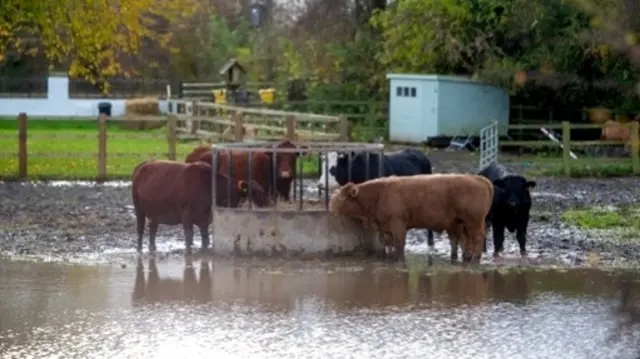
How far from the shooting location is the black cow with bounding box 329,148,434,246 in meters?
18.4

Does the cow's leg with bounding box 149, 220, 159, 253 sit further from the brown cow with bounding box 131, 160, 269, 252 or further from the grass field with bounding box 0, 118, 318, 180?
the grass field with bounding box 0, 118, 318, 180

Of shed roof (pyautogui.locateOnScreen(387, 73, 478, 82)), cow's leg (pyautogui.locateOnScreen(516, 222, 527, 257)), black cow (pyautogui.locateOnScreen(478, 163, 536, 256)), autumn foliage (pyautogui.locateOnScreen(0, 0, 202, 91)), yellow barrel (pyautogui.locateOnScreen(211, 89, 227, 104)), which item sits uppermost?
autumn foliage (pyautogui.locateOnScreen(0, 0, 202, 91))

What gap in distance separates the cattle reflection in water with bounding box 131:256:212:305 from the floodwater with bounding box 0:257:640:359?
21 millimetres

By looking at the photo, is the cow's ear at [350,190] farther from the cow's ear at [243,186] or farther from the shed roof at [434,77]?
the shed roof at [434,77]

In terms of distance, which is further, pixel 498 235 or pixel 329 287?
pixel 498 235

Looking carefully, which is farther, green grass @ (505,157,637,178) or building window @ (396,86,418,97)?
building window @ (396,86,418,97)

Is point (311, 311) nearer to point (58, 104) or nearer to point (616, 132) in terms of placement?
point (616, 132)

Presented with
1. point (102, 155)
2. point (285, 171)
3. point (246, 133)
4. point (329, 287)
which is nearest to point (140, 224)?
point (285, 171)

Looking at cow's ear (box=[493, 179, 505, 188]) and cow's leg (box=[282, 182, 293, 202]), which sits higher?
cow's ear (box=[493, 179, 505, 188])

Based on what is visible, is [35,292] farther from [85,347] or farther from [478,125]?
[478,125]

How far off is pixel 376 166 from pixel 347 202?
2.94 meters

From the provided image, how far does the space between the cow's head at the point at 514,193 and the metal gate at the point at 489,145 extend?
1382cm

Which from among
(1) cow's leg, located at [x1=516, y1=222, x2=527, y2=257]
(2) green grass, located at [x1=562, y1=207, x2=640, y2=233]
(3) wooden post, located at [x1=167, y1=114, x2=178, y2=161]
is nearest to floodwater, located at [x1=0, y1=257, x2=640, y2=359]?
(1) cow's leg, located at [x1=516, y1=222, x2=527, y2=257]

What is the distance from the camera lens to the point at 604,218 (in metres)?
21.0
